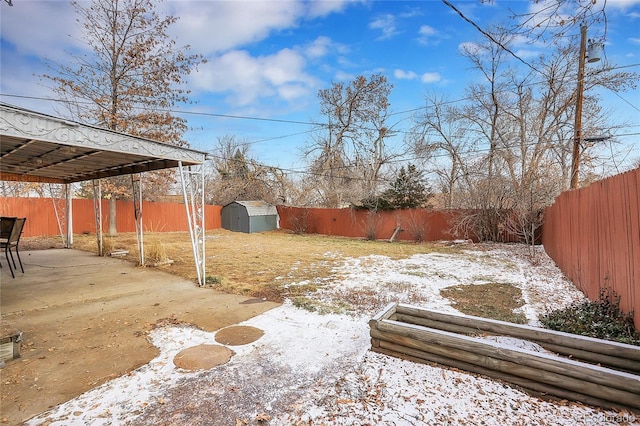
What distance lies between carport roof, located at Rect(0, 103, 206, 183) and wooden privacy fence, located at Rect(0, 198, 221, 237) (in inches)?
210

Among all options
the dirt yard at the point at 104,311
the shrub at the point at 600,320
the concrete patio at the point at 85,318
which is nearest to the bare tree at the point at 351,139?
the dirt yard at the point at 104,311

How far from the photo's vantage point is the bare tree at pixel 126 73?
1021 cm

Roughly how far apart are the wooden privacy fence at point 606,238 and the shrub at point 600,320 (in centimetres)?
10

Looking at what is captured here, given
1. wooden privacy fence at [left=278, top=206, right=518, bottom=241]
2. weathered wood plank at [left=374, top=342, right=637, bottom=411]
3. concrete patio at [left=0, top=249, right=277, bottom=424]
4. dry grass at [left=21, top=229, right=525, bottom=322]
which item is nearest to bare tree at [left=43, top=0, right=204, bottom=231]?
dry grass at [left=21, top=229, right=525, bottom=322]

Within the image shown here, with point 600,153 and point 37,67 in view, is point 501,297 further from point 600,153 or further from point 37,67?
point 37,67

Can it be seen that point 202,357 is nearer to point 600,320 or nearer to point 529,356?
point 529,356

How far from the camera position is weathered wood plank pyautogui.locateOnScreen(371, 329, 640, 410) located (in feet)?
5.87

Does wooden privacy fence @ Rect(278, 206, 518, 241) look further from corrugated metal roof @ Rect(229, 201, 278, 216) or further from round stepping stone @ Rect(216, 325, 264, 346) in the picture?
round stepping stone @ Rect(216, 325, 264, 346)

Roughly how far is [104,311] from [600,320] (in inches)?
226

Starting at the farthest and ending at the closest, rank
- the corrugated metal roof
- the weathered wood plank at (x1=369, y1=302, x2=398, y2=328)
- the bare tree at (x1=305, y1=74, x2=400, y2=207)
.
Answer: the bare tree at (x1=305, y1=74, x2=400, y2=207) → the corrugated metal roof → the weathered wood plank at (x1=369, y1=302, x2=398, y2=328)

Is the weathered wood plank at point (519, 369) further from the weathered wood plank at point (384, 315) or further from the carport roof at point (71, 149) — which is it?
the carport roof at point (71, 149)

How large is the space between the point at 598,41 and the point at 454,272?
4.71 m

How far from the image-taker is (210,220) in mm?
17781

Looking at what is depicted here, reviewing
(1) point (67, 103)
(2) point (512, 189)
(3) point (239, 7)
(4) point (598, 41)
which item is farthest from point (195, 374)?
(1) point (67, 103)
